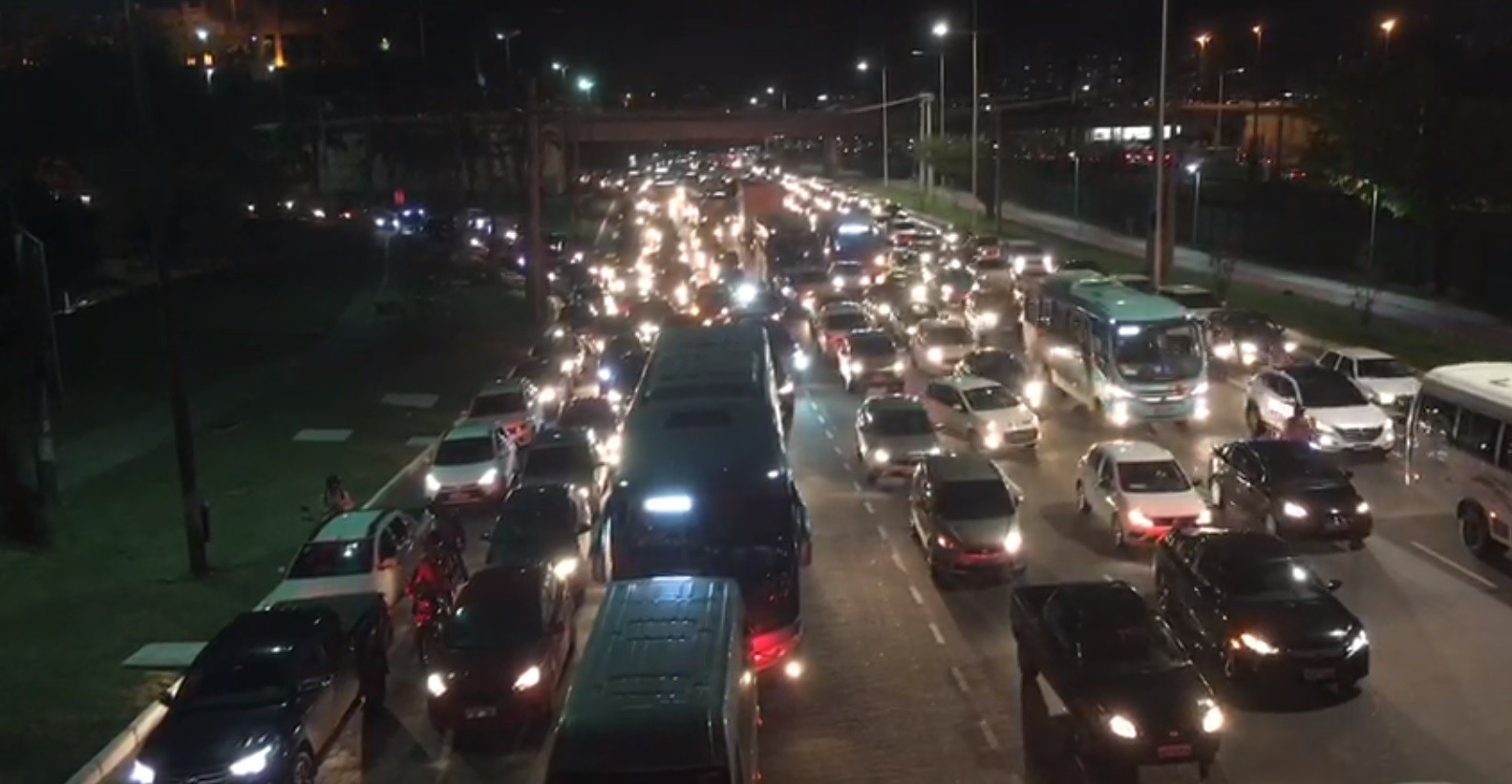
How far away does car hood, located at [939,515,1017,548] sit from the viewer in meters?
22.8

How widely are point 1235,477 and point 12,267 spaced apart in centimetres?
2912

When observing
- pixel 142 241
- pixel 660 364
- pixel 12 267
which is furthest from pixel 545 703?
pixel 142 241

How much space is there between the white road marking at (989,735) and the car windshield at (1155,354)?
642 inches

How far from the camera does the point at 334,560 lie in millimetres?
21703

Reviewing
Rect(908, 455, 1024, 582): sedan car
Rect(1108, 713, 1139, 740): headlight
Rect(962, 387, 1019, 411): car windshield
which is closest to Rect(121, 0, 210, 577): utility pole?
Rect(908, 455, 1024, 582): sedan car

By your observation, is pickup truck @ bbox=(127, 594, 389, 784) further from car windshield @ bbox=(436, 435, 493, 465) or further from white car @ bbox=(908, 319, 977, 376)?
white car @ bbox=(908, 319, 977, 376)

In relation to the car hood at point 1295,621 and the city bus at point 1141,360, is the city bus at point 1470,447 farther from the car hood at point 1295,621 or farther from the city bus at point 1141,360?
the city bus at point 1141,360

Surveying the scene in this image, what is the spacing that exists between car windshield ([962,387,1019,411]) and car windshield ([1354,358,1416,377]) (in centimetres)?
770

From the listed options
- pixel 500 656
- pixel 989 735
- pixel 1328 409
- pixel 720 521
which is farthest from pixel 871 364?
pixel 500 656

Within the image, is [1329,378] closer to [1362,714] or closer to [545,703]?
[1362,714]

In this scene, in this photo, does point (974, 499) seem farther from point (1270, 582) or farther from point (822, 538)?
point (1270, 582)

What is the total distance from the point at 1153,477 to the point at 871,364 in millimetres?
16288

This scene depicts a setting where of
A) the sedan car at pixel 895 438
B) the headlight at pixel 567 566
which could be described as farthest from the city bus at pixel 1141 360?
the headlight at pixel 567 566

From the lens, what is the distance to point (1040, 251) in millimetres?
62688
